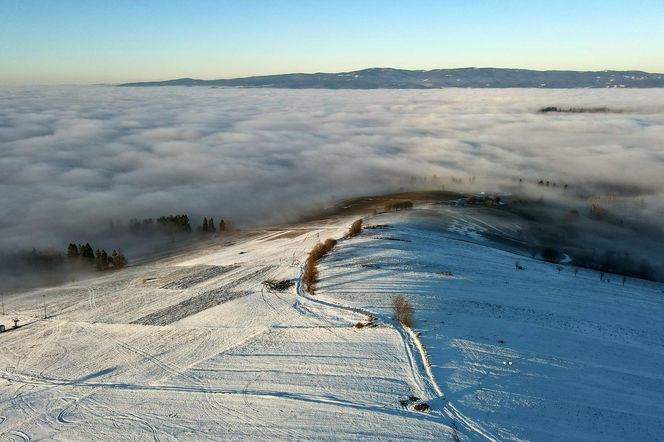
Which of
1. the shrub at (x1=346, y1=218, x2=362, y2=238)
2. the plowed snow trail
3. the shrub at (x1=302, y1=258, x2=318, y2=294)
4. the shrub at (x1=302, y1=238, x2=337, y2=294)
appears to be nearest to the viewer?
the plowed snow trail

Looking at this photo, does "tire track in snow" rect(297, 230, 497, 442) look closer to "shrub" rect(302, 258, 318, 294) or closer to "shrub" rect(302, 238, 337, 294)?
"shrub" rect(302, 258, 318, 294)

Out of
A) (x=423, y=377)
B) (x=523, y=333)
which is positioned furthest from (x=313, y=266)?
(x=423, y=377)

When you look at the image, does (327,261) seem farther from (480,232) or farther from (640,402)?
(480,232)

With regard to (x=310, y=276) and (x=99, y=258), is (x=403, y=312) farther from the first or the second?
(x=99, y=258)

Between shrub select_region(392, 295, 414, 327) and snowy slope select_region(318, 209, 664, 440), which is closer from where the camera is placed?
snowy slope select_region(318, 209, 664, 440)

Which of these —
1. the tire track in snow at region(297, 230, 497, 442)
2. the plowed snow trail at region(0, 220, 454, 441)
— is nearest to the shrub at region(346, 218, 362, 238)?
the plowed snow trail at region(0, 220, 454, 441)

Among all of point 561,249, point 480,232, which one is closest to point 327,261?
point 480,232

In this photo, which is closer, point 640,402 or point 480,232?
point 640,402
